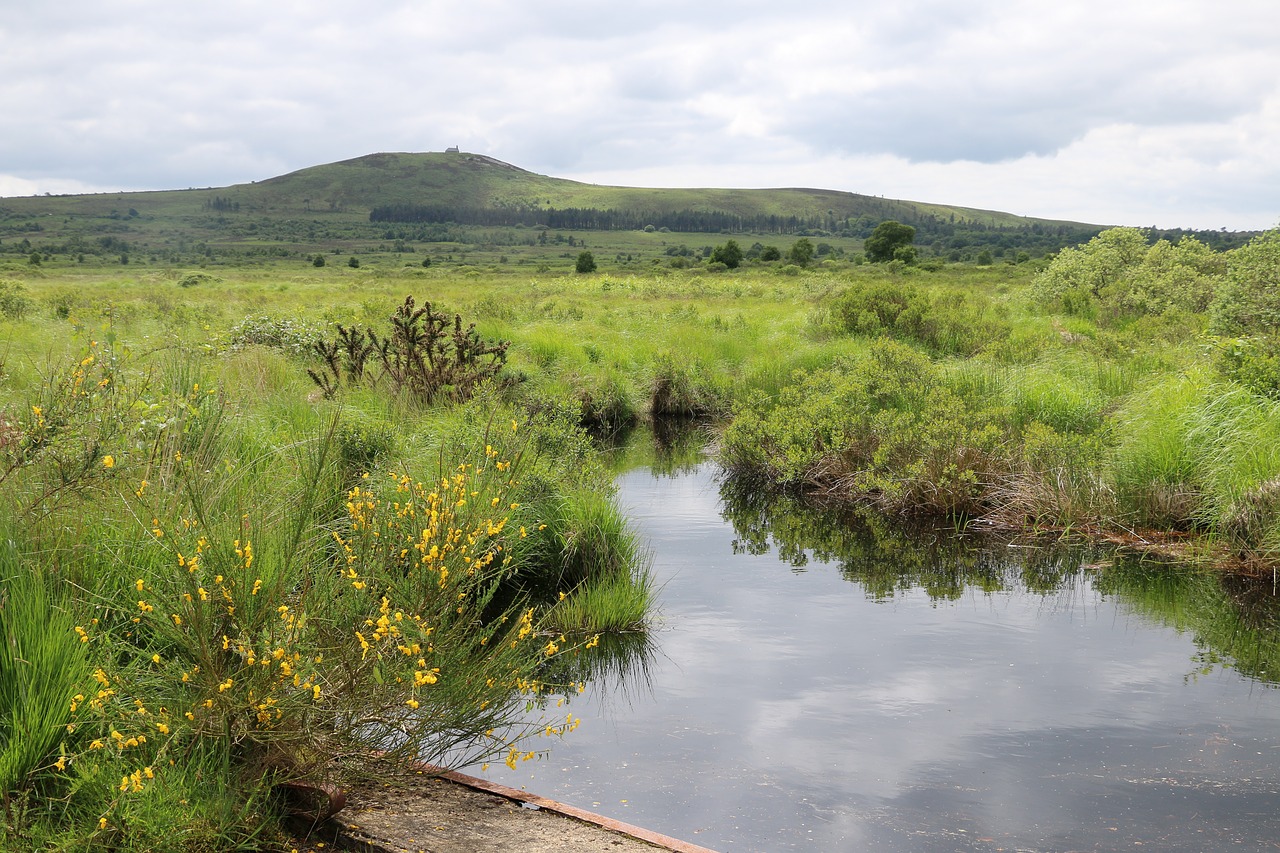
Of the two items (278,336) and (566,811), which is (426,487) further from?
(278,336)

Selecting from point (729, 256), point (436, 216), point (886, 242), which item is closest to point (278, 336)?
point (729, 256)

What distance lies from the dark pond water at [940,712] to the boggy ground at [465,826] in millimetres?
545

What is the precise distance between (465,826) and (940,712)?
3516mm

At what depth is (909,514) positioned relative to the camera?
12.6 m

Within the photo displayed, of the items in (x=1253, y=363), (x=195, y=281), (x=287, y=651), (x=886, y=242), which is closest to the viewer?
(x=287, y=651)

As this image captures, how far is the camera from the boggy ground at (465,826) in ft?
14.8

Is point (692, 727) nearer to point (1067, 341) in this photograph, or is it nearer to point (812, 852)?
point (812, 852)

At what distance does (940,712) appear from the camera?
6.79 metres

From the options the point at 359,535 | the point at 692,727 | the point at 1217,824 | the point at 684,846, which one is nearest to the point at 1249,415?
the point at 1217,824

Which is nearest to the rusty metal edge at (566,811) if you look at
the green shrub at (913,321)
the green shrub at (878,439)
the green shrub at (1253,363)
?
the green shrub at (878,439)

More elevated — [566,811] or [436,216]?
[436,216]

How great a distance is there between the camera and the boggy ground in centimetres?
450

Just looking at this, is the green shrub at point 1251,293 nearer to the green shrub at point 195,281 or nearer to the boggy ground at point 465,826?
the boggy ground at point 465,826

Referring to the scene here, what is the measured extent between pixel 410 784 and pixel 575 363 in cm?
1576
